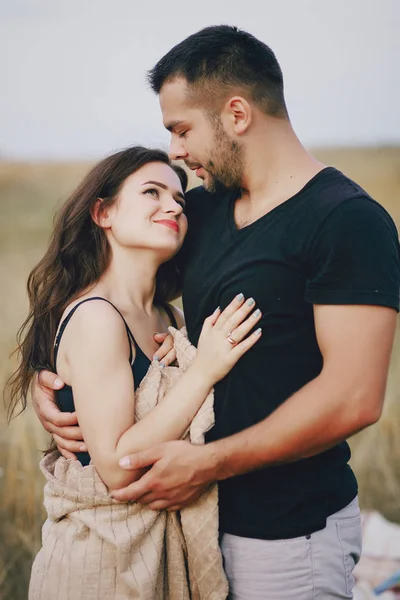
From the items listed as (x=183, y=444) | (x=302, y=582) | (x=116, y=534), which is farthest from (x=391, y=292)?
(x=116, y=534)

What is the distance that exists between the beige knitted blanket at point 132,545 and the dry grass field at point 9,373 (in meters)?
1.52

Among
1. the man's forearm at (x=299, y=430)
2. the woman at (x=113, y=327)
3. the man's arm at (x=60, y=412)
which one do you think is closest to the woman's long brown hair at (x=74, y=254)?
the woman at (x=113, y=327)

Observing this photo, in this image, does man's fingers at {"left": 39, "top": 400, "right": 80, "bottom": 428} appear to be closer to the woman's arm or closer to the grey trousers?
the woman's arm

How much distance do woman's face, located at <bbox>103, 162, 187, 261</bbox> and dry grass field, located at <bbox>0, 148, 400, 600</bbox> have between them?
1.04 metres

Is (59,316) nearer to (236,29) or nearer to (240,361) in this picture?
(240,361)

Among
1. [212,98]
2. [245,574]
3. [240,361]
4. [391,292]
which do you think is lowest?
[245,574]

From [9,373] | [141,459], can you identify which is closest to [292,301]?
[141,459]

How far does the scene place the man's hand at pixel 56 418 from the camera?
198cm

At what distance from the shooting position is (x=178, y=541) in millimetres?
1884

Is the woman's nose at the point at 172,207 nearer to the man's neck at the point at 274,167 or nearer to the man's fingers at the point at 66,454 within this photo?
the man's neck at the point at 274,167

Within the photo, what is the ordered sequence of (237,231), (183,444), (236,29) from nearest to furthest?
(183,444) → (237,231) → (236,29)

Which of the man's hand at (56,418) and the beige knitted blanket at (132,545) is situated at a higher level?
the man's hand at (56,418)

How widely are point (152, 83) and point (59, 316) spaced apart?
70 cm

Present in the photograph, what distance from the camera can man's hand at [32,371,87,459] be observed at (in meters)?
1.98
